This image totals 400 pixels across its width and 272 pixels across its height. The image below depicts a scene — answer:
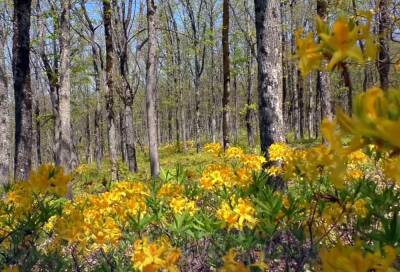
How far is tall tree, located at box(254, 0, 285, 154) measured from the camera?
4914 mm

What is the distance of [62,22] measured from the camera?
32.0 ft

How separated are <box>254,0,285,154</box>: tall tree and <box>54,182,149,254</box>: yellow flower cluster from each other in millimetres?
2149

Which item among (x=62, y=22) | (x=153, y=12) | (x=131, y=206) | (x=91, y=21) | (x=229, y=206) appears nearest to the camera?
(x=229, y=206)

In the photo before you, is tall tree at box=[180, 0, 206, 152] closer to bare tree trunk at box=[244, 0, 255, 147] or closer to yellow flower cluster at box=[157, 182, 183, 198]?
bare tree trunk at box=[244, 0, 255, 147]

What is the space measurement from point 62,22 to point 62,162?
311cm

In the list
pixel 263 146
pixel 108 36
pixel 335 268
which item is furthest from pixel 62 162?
pixel 335 268

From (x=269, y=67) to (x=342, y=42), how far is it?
13.7 ft

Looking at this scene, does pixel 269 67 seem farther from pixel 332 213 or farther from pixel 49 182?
pixel 49 182

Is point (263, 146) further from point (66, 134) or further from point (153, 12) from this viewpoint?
point (153, 12)

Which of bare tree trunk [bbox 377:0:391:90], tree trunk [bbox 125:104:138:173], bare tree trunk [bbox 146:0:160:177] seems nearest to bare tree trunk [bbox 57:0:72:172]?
bare tree trunk [bbox 146:0:160:177]

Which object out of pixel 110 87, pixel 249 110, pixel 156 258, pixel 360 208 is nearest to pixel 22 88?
pixel 110 87

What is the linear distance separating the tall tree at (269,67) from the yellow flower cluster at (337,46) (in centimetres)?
410

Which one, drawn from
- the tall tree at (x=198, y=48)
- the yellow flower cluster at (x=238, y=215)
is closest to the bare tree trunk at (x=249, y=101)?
the tall tree at (x=198, y=48)

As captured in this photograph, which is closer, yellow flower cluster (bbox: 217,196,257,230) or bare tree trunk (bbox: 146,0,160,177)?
yellow flower cluster (bbox: 217,196,257,230)
